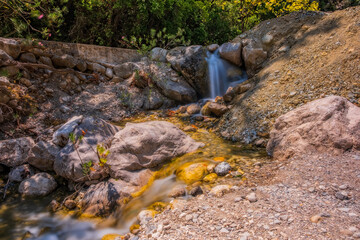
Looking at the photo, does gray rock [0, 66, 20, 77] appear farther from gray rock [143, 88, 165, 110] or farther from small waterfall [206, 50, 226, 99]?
small waterfall [206, 50, 226, 99]

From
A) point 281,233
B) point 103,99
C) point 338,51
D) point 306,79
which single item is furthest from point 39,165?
point 338,51

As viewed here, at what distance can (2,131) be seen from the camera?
4.36 m

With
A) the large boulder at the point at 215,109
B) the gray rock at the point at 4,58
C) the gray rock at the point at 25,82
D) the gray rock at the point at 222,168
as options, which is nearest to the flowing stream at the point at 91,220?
the gray rock at the point at 222,168

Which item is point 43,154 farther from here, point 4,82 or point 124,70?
point 124,70

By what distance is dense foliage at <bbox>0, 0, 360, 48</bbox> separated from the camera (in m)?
6.67

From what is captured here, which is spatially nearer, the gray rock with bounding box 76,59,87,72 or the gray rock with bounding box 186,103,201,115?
the gray rock with bounding box 186,103,201,115

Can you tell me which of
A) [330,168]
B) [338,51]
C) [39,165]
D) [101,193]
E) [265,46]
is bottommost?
[330,168]

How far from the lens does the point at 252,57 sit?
6.09 m

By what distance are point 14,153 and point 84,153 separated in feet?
4.53

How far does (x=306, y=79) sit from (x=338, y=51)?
91 centimetres

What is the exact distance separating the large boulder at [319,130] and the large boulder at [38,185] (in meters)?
3.48

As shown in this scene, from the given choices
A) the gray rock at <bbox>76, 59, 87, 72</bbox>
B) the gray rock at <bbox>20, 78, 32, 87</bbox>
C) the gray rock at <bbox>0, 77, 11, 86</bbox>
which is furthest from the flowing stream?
the gray rock at <bbox>76, 59, 87, 72</bbox>

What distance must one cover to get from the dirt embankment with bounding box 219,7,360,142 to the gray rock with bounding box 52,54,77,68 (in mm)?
4595

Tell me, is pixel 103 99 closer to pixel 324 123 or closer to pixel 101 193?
pixel 101 193
